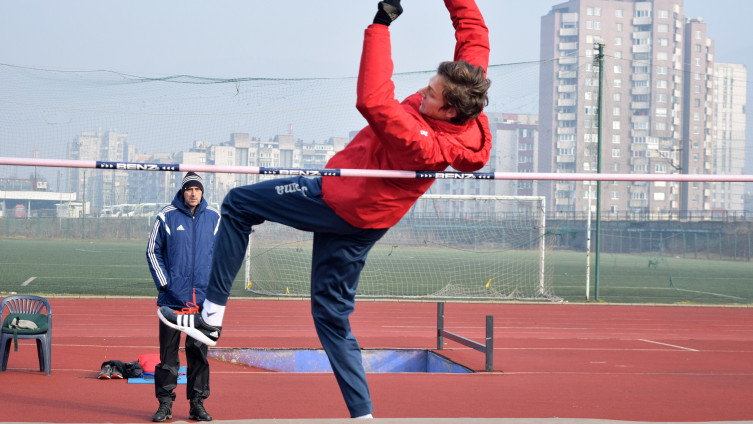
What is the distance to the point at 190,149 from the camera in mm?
16172

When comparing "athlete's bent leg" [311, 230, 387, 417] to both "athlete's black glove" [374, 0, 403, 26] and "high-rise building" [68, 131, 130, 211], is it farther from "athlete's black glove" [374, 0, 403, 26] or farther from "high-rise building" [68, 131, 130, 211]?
"high-rise building" [68, 131, 130, 211]

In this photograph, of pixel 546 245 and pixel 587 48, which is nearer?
pixel 546 245

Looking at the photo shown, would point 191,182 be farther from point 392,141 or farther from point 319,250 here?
point 392,141

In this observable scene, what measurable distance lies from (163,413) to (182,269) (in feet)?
2.98

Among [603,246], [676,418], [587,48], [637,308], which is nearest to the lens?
[676,418]

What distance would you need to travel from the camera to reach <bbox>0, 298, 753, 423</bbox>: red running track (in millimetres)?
5375

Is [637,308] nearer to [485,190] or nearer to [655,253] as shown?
[485,190]

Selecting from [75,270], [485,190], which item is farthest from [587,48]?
[75,270]

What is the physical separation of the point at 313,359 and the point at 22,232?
89.6 feet

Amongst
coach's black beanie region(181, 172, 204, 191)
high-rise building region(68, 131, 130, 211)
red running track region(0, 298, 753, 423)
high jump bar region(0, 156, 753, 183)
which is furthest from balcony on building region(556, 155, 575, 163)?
high jump bar region(0, 156, 753, 183)

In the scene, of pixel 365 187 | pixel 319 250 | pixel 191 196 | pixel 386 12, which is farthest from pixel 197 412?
pixel 386 12

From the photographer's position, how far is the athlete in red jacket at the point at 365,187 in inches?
106

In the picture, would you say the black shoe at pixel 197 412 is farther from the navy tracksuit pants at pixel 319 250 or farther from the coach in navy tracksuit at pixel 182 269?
the navy tracksuit pants at pixel 319 250

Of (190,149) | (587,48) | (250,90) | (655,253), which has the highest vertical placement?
(587,48)
